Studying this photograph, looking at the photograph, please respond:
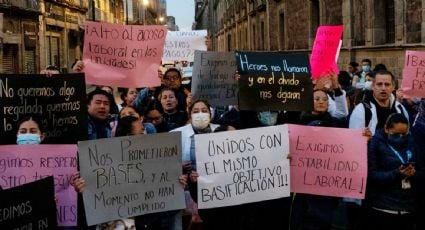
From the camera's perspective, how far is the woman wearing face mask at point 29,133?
16.0 ft

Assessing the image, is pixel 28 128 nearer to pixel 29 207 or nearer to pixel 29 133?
pixel 29 133

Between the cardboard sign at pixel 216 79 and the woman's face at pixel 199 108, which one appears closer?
the woman's face at pixel 199 108

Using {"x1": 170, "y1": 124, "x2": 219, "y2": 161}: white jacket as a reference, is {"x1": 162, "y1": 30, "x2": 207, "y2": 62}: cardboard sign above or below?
above

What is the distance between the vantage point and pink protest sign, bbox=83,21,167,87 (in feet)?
21.9

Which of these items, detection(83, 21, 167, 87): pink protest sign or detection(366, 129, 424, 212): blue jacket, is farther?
detection(83, 21, 167, 87): pink protest sign

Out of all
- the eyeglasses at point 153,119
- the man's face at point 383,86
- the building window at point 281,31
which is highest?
the building window at point 281,31

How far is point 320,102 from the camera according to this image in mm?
5930

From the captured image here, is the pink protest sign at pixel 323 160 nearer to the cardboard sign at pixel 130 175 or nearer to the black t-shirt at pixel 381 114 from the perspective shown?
the black t-shirt at pixel 381 114

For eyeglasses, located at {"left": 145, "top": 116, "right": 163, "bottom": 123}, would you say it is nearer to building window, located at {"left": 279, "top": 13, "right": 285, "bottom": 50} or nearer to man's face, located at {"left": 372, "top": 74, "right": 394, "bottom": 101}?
man's face, located at {"left": 372, "top": 74, "right": 394, "bottom": 101}

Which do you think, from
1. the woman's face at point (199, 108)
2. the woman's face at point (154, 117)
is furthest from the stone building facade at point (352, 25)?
the woman's face at point (199, 108)

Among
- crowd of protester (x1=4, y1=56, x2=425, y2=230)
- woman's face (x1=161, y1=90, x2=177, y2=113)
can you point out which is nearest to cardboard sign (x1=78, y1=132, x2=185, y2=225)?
crowd of protester (x1=4, y1=56, x2=425, y2=230)

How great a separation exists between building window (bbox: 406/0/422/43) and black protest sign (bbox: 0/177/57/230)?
11545 mm

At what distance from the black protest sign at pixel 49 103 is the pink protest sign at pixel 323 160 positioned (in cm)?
178

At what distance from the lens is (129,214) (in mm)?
4746
